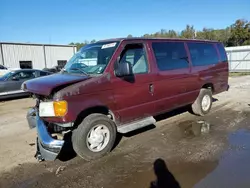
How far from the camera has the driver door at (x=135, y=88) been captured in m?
4.33

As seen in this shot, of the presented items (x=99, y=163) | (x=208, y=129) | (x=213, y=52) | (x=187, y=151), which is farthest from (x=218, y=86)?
(x=99, y=163)

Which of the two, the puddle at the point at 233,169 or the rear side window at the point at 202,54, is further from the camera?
the rear side window at the point at 202,54

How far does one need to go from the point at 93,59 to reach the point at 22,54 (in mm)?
24035

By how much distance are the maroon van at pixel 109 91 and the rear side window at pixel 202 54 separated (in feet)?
0.16

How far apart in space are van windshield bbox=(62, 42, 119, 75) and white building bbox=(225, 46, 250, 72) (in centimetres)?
2309

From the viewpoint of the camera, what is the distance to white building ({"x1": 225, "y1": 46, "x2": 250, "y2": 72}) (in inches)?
934

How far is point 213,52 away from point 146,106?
11.3ft

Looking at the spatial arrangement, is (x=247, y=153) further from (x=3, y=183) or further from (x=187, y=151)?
(x=3, y=183)

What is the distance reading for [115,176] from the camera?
345 cm

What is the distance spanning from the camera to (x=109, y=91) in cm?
411

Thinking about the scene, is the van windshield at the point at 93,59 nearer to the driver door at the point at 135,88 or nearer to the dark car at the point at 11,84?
the driver door at the point at 135,88

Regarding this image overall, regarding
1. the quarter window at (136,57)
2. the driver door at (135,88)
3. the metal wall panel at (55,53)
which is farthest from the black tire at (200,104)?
the metal wall panel at (55,53)

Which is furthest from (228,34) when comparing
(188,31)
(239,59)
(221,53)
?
(221,53)

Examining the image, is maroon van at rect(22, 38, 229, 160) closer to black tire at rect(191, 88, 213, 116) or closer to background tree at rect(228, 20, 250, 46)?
black tire at rect(191, 88, 213, 116)
